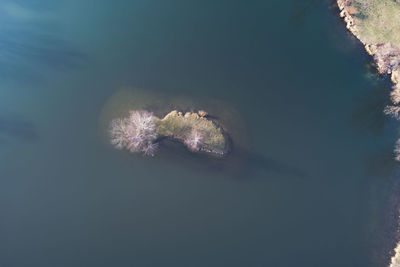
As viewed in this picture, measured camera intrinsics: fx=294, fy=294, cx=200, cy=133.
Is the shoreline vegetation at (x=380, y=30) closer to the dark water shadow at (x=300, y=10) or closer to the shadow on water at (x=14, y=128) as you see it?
the dark water shadow at (x=300, y=10)

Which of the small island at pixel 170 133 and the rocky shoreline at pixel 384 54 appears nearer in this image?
the small island at pixel 170 133

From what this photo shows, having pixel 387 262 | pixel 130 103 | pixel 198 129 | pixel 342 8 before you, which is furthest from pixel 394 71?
pixel 130 103

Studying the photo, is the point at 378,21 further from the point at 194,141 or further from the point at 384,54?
the point at 194,141

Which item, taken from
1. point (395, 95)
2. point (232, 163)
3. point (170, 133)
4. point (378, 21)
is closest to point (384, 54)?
point (378, 21)

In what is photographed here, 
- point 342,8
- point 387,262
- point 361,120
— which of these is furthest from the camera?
point 342,8

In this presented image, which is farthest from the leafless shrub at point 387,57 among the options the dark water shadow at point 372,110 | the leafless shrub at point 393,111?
the leafless shrub at point 393,111

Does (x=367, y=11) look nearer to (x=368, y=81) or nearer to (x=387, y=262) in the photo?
(x=368, y=81)
